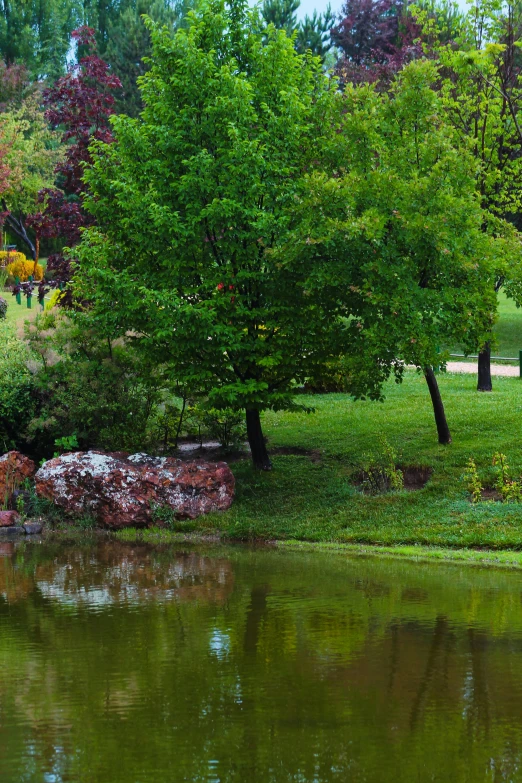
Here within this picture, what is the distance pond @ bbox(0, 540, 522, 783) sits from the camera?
7.59 m

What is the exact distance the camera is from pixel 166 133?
18781 millimetres

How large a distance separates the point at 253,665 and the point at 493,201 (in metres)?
17.9

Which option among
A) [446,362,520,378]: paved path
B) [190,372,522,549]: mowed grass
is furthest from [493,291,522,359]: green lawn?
[190,372,522,549]: mowed grass

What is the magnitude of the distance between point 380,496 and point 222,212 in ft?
20.1

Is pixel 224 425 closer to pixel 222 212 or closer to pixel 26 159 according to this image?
pixel 222 212

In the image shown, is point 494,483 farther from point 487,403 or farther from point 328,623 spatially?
point 328,623

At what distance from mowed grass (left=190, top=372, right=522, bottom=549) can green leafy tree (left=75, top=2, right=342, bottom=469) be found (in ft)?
6.16

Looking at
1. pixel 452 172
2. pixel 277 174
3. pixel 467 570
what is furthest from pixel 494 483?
pixel 277 174

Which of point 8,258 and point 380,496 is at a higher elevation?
point 8,258

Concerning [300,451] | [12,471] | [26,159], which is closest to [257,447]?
[300,451]

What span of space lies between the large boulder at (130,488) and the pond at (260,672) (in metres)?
3.31

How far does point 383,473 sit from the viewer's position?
19734 mm

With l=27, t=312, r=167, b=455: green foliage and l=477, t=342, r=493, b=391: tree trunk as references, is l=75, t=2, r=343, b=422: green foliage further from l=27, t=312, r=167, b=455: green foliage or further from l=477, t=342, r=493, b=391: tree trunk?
l=477, t=342, r=493, b=391: tree trunk

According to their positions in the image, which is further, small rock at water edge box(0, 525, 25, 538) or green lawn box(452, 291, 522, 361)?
green lawn box(452, 291, 522, 361)
